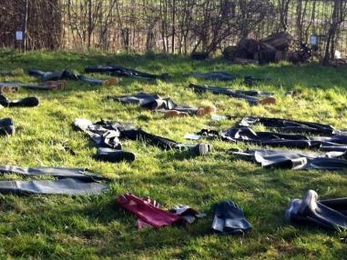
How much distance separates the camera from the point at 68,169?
18.8ft

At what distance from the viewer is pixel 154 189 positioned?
5.36m

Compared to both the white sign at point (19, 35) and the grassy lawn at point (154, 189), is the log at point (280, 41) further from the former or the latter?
the white sign at point (19, 35)

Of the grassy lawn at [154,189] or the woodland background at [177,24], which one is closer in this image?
the grassy lawn at [154,189]

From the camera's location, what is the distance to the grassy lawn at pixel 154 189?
4281 mm

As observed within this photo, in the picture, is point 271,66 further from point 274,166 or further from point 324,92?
point 274,166

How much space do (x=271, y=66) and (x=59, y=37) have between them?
4808 mm

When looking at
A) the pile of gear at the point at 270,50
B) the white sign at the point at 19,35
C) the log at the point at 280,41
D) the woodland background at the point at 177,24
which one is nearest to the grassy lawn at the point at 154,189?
the white sign at the point at 19,35

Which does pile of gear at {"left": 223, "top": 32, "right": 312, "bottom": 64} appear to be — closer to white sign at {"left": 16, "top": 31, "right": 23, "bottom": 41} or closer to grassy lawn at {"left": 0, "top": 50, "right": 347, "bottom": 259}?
grassy lawn at {"left": 0, "top": 50, "right": 347, "bottom": 259}

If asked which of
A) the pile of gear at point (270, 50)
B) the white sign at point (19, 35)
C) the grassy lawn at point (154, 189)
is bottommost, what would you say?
the grassy lawn at point (154, 189)

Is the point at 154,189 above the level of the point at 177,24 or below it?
below

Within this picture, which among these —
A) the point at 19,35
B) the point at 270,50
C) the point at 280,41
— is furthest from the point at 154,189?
the point at 280,41

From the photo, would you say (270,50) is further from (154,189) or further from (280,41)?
(154,189)

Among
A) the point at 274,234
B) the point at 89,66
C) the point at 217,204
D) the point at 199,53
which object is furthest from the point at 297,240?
the point at 199,53

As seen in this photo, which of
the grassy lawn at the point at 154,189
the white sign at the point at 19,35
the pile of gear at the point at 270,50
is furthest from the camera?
the pile of gear at the point at 270,50
